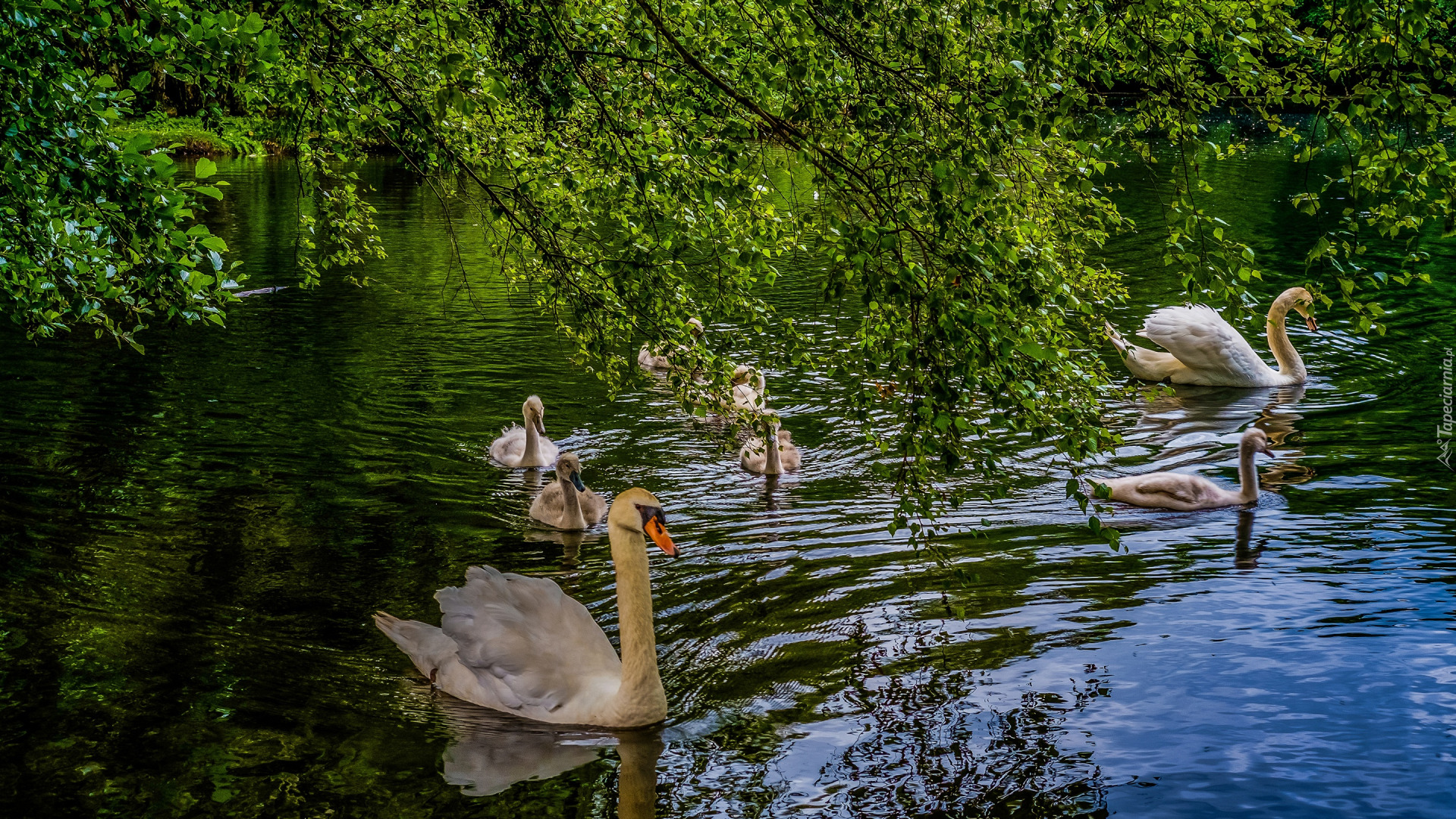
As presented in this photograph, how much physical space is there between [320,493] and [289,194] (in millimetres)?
33108

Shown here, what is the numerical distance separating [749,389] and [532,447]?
158 inches

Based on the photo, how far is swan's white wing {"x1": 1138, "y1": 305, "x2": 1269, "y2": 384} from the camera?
62.5 feet

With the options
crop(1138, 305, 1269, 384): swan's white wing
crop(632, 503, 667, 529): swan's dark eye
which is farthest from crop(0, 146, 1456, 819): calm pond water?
crop(632, 503, 667, 529): swan's dark eye

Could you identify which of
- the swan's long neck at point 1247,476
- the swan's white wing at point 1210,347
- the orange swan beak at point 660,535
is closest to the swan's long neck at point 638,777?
the orange swan beak at point 660,535

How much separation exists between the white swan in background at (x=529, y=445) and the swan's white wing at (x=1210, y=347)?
9.43 metres

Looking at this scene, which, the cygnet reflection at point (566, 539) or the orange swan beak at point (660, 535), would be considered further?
the cygnet reflection at point (566, 539)

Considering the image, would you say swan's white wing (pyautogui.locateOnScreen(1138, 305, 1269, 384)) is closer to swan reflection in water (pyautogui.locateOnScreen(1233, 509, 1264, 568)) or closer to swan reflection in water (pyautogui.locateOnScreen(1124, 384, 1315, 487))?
swan reflection in water (pyautogui.locateOnScreen(1124, 384, 1315, 487))

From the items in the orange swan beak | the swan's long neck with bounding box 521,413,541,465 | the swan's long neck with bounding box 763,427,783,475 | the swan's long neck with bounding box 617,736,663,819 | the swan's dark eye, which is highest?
the swan's long neck with bounding box 521,413,541,465

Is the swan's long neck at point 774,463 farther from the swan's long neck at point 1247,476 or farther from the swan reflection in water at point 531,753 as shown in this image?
the swan reflection in water at point 531,753

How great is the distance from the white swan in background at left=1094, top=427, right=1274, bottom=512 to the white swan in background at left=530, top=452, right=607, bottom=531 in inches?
209

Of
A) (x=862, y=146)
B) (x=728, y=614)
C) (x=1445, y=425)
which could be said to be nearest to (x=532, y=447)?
(x=728, y=614)

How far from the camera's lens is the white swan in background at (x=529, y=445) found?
14.7 meters

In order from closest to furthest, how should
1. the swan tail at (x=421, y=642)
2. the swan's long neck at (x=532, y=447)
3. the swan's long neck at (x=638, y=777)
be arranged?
the swan's long neck at (x=638, y=777) → the swan tail at (x=421, y=642) → the swan's long neck at (x=532, y=447)

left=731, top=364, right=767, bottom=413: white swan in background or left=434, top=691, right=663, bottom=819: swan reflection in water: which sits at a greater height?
left=731, top=364, right=767, bottom=413: white swan in background
